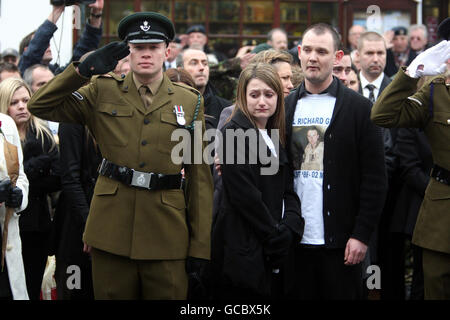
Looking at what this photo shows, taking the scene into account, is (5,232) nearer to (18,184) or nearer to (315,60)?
(18,184)

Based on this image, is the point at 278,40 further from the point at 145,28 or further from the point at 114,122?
the point at 114,122

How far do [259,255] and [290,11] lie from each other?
783 centimetres

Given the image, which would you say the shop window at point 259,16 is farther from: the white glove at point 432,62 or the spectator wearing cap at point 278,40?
the white glove at point 432,62

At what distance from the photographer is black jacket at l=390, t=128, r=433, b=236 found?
5.40 metres

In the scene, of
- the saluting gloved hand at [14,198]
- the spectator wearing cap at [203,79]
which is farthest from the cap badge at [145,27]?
the spectator wearing cap at [203,79]

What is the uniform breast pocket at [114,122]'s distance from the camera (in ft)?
12.6

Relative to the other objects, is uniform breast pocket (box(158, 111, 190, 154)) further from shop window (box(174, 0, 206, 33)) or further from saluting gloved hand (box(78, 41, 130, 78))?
shop window (box(174, 0, 206, 33))

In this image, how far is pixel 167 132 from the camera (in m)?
3.86

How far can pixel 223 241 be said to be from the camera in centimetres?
422

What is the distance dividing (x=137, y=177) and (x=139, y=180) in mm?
19

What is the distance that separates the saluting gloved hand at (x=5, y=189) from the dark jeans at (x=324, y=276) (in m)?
1.76
